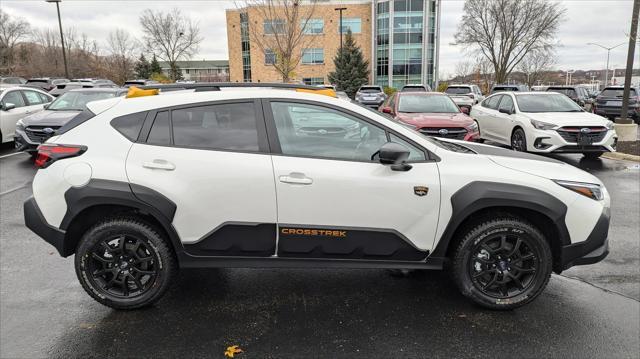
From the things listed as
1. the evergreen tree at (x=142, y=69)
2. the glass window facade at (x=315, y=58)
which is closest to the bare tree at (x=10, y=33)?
the evergreen tree at (x=142, y=69)

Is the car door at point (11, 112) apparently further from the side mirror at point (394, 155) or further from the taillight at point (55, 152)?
the side mirror at point (394, 155)

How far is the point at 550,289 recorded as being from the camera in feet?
12.7

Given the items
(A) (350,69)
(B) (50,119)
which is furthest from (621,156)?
(A) (350,69)

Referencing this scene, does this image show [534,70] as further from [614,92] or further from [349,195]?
→ [349,195]

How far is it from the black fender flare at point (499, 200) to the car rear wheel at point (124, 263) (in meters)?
2.19

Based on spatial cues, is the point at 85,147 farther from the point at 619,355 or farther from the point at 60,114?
the point at 60,114

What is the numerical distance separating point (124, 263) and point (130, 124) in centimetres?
108

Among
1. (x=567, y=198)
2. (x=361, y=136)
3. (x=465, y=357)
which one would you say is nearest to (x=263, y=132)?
(x=361, y=136)

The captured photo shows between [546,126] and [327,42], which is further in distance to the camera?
[327,42]

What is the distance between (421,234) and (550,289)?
151 cm

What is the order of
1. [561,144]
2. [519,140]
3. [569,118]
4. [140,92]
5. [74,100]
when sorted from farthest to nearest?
[74,100] < [519,140] < [569,118] < [561,144] < [140,92]

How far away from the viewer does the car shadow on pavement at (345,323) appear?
9.71ft

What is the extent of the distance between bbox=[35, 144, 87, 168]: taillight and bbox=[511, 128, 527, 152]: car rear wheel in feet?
29.8

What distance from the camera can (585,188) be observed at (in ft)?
11.1
